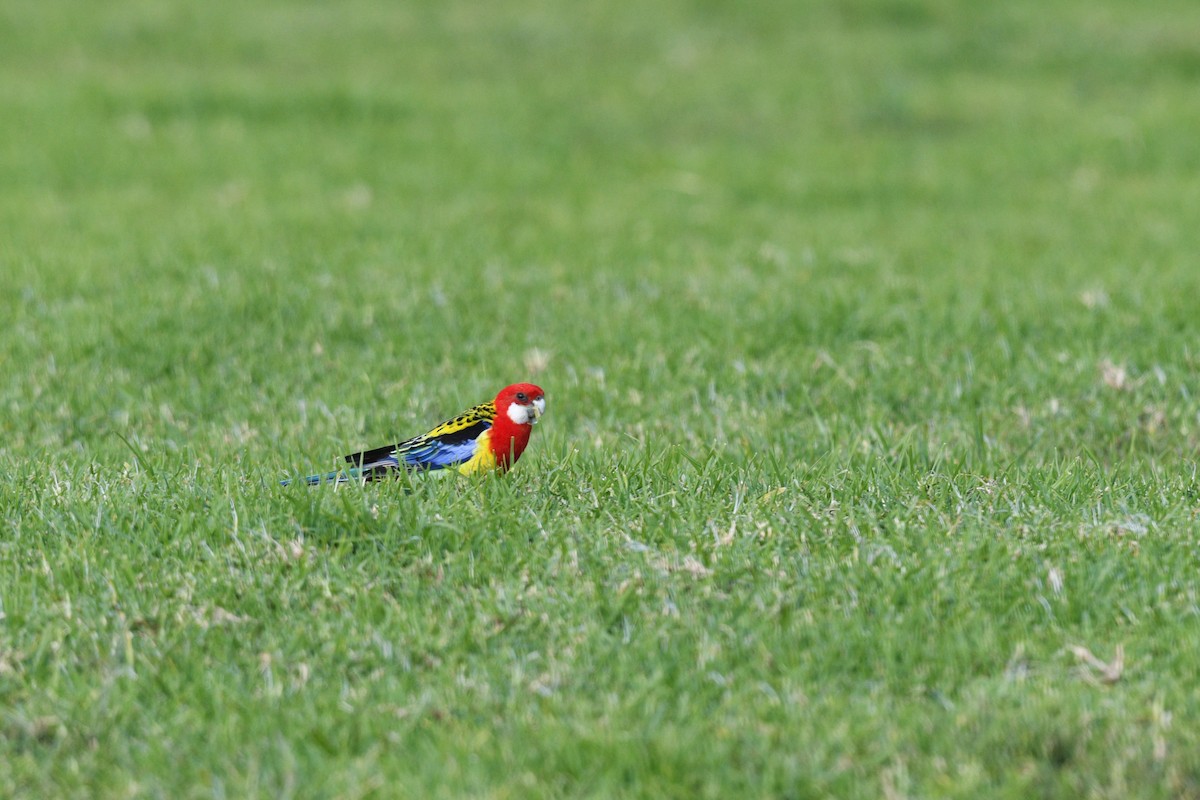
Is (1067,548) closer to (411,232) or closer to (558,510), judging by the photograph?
(558,510)

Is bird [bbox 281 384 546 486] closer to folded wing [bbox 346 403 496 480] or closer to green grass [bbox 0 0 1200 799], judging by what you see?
folded wing [bbox 346 403 496 480]

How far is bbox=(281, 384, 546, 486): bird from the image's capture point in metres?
4.88

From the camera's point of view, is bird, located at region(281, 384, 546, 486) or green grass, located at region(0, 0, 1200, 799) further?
bird, located at region(281, 384, 546, 486)

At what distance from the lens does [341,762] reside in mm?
3420

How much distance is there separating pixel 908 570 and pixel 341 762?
1.85 metres

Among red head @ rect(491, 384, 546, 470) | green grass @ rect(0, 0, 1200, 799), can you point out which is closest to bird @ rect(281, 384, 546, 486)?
red head @ rect(491, 384, 546, 470)

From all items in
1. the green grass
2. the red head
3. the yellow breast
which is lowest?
the green grass

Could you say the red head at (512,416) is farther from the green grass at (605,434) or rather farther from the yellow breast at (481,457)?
the green grass at (605,434)

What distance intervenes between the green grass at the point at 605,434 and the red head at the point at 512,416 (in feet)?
0.54

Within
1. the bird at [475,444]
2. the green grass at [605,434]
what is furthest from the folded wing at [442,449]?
the green grass at [605,434]

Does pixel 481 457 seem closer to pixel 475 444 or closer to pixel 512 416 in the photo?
pixel 475 444

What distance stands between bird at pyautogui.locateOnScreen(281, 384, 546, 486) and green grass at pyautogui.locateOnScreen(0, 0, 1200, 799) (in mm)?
177

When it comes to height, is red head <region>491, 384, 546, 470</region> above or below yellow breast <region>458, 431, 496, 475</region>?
above

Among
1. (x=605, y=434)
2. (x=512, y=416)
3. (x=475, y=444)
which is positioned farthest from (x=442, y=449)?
(x=605, y=434)
